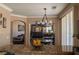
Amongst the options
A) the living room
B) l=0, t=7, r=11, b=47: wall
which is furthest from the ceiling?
l=0, t=7, r=11, b=47: wall

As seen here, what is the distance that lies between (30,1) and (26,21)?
337 mm

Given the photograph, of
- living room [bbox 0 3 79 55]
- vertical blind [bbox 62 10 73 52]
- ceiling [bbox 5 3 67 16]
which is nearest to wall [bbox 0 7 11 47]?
Result: living room [bbox 0 3 79 55]

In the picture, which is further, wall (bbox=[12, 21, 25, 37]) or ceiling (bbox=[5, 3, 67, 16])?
wall (bbox=[12, 21, 25, 37])

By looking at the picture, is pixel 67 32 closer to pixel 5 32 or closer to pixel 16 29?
pixel 16 29

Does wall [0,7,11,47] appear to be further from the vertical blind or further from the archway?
the vertical blind

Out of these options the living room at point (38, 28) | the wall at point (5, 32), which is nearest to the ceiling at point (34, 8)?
the living room at point (38, 28)

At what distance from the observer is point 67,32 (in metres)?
2.22

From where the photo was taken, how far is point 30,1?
6.65ft

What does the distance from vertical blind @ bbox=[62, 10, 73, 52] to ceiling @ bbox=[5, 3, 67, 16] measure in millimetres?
149

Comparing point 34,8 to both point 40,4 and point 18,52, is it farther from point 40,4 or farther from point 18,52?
point 18,52

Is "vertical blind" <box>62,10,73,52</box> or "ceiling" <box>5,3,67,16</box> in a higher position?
"ceiling" <box>5,3,67,16</box>

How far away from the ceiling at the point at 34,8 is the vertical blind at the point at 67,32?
0.49 ft

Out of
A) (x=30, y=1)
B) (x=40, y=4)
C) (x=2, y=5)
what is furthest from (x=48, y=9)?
(x=2, y=5)

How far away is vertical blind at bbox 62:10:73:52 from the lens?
7.09 ft
